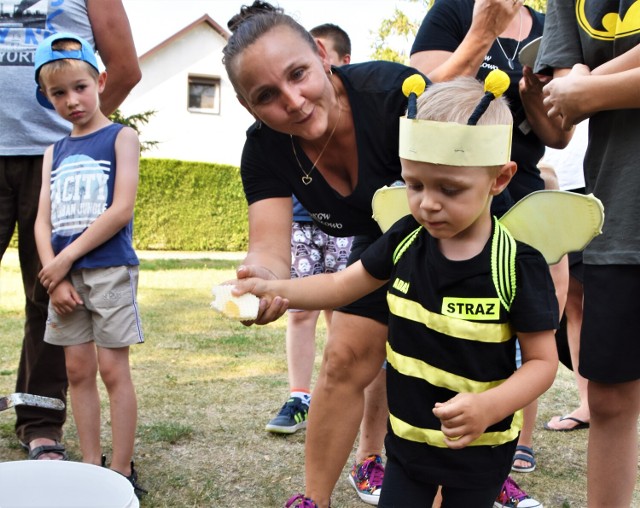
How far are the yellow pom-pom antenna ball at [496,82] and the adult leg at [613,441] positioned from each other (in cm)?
88

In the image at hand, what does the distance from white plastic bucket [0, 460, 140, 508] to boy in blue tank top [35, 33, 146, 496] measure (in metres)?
0.94

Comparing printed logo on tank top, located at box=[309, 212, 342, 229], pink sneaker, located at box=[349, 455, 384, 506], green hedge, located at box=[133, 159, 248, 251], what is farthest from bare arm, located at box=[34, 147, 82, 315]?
green hedge, located at box=[133, 159, 248, 251]

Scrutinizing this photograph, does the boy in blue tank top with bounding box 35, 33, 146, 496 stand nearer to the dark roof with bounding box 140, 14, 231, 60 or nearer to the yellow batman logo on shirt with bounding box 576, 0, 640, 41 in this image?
the yellow batman logo on shirt with bounding box 576, 0, 640, 41

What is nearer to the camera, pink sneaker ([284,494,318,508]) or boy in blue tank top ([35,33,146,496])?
pink sneaker ([284,494,318,508])

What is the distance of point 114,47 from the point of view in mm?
3035

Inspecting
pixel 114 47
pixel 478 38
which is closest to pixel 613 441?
pixel 478 38

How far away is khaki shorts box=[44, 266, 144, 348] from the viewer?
269 cm

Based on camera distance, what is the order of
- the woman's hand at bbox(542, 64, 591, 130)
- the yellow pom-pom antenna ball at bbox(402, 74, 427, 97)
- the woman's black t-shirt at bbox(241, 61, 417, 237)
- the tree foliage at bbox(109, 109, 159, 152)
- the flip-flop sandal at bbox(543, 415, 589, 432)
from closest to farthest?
1. the yellow pom-pom antenna ball at bbox(402, 74, 427, 97)
2. the woman's hand at bbox(542, 64, 591, 130)
3. the woman's black t-shirt at bbox(241, 61, 417, 237)
4. the flip-flop sandal at bbox(543, 415, 589, 432)
5. the tree foliage at bbox(109, 109, 159, 152)

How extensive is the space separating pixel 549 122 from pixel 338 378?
1081 mm

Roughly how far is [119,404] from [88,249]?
0.59 meters

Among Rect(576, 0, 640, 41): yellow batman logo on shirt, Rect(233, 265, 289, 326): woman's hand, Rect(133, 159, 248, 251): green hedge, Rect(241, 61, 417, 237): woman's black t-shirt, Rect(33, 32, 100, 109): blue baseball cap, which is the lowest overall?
Rect(133, 159, 248, 251): green hedge

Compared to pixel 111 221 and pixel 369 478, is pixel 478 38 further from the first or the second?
pixel 369 478

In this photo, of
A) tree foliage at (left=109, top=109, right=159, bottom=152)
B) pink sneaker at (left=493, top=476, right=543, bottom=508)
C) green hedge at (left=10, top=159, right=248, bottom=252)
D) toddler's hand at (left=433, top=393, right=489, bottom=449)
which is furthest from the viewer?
green hedge at (left=10, top=159, right=248, bottom=252)

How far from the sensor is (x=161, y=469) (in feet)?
9.59
